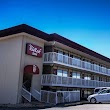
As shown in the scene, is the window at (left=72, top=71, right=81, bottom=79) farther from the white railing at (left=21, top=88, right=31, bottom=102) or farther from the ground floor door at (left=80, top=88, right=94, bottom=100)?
the white railing at (left=21, top=88, right=31, bottom=102)

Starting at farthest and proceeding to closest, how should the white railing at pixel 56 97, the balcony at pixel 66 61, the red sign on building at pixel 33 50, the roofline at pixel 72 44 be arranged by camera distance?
1. the roofline at pixel 72 44
2. the balcony at pixel 66 61
3. the red sign on building at pixel 33 50
4. the white railing at pixel 56 97

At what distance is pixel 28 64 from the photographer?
21844mm

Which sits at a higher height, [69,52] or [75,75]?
[69,52]

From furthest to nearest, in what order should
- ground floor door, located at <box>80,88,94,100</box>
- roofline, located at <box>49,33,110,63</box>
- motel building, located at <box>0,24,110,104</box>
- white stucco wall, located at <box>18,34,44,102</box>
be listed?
ground floor door, located at <box>80,88,94,100</box> → roofline, located at <box>49,33,110,63</box> → white stucco wall, located at <box>18,34,44,102</box> → motel building, located at <box>0,24,110,104</box>

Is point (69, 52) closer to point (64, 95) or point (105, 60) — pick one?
point (64, 95)

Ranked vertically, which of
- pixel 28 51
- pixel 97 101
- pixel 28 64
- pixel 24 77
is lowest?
pixel 97 101

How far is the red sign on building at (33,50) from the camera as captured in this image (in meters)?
21.6

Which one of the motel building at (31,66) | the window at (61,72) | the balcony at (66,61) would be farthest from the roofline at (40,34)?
the window at (61,72)

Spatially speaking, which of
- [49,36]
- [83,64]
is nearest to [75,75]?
[83,64]

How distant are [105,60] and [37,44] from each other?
19077 mm

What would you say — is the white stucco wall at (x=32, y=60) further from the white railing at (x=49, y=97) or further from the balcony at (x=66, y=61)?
the white railing at (x=49, y=97)

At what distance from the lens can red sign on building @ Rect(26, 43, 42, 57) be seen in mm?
21594

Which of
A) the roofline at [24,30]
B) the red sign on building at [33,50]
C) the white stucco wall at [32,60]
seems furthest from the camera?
the red sign on building at [33,50]

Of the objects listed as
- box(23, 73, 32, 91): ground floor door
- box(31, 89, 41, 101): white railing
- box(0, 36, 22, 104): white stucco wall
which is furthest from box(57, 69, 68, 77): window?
box(0, 36, 22, 104): white stucco wall
